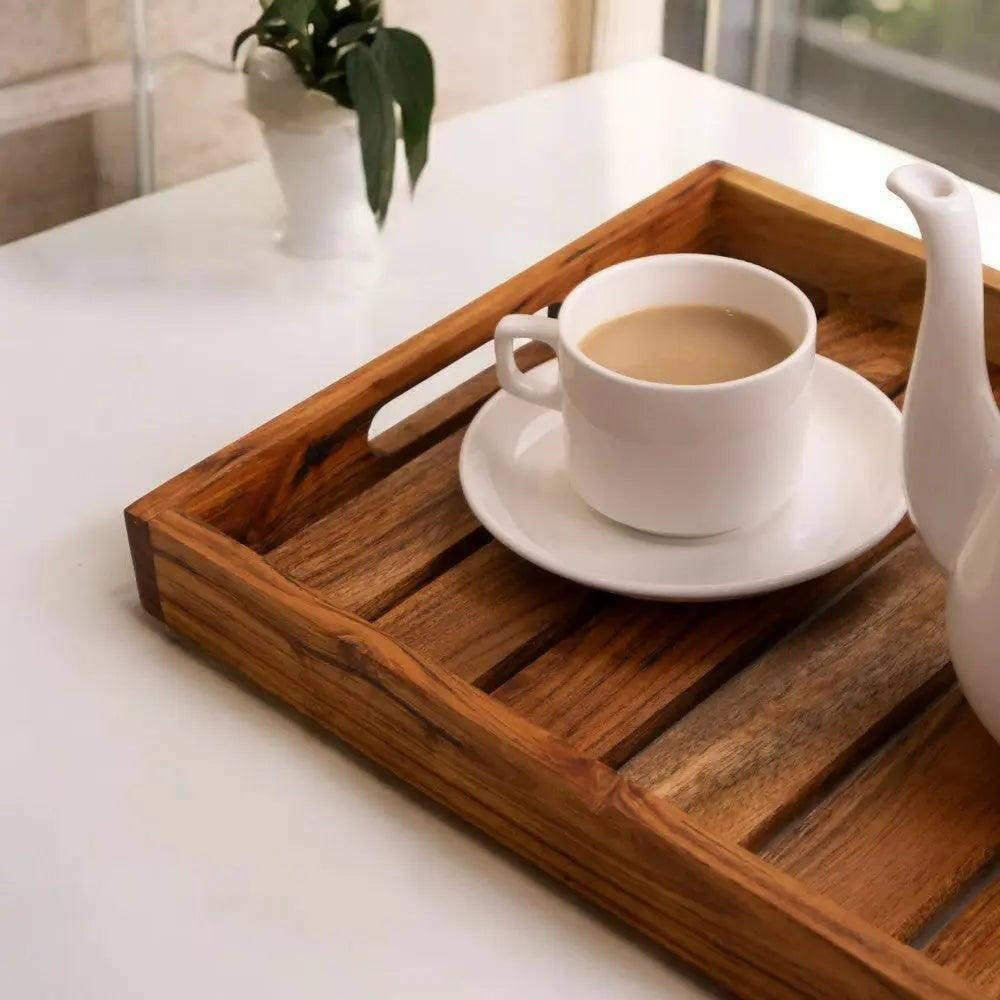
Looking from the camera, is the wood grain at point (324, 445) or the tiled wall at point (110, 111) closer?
the wood grain at point (324, 445)

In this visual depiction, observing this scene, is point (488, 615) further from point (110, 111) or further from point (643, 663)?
point (110, 111)

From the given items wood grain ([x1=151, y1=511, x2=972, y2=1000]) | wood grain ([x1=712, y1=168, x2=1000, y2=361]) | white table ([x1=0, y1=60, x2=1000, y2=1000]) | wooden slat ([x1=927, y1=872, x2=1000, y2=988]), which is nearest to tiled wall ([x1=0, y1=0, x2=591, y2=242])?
white table ([x1=0, y1=60, x2=1000, y2=1000])

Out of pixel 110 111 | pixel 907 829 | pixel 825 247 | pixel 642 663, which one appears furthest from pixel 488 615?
pixel 110 111

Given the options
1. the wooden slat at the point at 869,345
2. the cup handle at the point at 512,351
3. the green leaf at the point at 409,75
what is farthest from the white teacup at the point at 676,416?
the green leaf at the point at 409,75

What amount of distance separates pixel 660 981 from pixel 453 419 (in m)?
0.29

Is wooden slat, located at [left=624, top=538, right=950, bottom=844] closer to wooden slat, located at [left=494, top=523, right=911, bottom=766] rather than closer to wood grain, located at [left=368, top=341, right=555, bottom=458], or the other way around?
wooden slat, located at [left=494, top=523, right=911, bottom=766]

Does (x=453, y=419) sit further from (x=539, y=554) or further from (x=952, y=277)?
(x=952, y=277)

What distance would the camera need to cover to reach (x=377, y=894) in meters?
0.52

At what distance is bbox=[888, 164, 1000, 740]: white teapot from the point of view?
0.49m

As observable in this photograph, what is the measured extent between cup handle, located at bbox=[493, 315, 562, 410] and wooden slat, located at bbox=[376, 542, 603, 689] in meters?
0.06

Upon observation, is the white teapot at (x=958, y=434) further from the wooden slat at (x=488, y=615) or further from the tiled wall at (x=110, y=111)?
the tiled wall at (x=110, y=111)

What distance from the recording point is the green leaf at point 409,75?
0.81 m

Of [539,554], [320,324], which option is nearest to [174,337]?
[320,324]

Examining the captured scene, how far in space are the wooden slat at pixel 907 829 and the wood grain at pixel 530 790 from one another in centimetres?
4
